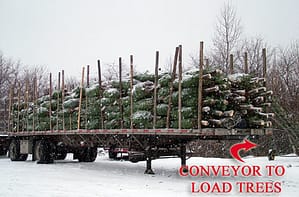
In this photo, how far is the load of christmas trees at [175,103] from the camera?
35.5ft

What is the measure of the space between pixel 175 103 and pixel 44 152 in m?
8.59

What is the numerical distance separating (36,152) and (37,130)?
1111 millimetres

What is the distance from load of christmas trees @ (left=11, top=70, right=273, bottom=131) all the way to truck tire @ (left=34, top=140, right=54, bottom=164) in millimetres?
2927

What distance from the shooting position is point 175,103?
11.4m

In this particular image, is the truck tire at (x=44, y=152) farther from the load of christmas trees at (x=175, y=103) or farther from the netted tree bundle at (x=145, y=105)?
the netted tree bundle at (x=145, y=105)

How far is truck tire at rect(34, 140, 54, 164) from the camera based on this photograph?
17797 millimetres

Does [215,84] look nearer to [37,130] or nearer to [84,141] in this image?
[84,141]

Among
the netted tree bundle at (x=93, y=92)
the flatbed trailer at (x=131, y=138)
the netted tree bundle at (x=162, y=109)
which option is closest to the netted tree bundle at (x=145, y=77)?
the flatbed trailer at (x=131, y=138)

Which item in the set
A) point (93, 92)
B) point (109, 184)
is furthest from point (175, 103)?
point (93, 92)

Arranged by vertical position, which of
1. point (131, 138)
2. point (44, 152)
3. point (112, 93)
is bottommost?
point (44, 152)

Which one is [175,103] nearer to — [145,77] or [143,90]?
[143,90]

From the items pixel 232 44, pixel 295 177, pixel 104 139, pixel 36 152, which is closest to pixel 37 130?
pixel 36 152

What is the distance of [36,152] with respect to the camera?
18.3 m

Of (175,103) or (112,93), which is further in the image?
(112,93)
